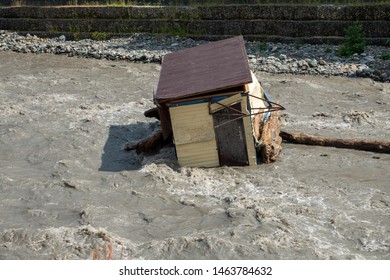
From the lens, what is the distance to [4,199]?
883cm

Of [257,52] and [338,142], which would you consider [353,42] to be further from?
[338,142]

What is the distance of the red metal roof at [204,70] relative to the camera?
9.06 m

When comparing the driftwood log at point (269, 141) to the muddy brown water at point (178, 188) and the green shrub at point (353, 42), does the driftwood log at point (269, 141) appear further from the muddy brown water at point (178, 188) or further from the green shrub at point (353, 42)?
the green shrub at point (353, 42)

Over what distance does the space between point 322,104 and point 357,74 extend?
180cm

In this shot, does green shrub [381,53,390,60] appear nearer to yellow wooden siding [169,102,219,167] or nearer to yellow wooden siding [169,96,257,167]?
yellow wooden siding [169,96,257,167]

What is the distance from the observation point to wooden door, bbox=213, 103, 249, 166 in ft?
29.9

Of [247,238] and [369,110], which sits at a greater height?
[247,238]

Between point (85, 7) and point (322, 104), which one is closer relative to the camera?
point (322, 104)

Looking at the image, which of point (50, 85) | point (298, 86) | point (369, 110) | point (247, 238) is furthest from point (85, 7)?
point (247, 238)

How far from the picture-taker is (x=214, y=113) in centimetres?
915

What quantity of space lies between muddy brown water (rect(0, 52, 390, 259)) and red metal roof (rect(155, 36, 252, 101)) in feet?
3.46

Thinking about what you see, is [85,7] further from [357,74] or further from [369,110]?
[369,110]

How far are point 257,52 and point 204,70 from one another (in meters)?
5.99

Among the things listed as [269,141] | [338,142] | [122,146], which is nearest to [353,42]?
[338,142]
